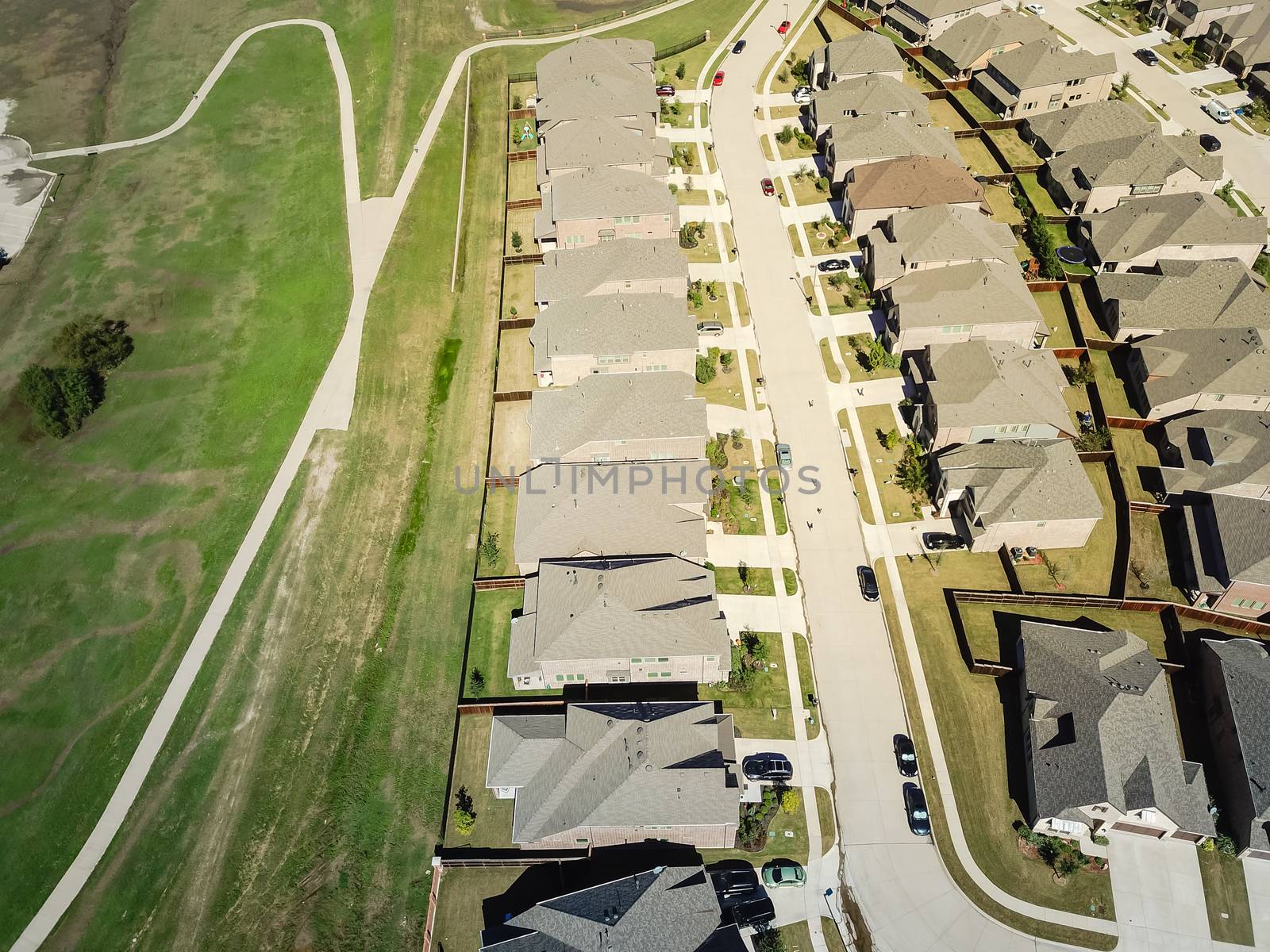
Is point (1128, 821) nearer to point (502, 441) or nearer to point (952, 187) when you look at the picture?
point (502, 441)

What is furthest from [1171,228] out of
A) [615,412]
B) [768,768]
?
[768,768]

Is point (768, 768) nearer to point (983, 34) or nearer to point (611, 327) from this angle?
point (611, 327)

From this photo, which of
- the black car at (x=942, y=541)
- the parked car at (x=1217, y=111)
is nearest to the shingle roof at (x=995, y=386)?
the black car at (x=942, y=541)

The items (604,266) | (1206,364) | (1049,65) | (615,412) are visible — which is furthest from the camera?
(1049,65)

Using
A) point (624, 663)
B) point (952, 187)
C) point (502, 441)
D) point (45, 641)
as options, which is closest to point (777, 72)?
point (952, 187)

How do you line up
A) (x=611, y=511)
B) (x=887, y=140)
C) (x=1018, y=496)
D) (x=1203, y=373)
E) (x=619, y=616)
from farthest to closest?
1. (x=887, y=140)
2. (x=1203, y=373)
3. (x=611, y=511)
4. (x=1018, y=496)
5. (x=619, y=616)

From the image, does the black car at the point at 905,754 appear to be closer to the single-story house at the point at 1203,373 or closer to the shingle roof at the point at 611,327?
the shingle roof at the point at 611,327

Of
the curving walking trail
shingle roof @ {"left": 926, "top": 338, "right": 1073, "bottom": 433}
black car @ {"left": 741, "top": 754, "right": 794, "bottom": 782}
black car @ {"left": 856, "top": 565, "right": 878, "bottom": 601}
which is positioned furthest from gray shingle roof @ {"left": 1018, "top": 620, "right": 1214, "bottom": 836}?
the curving walking trail

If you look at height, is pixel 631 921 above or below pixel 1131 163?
below
